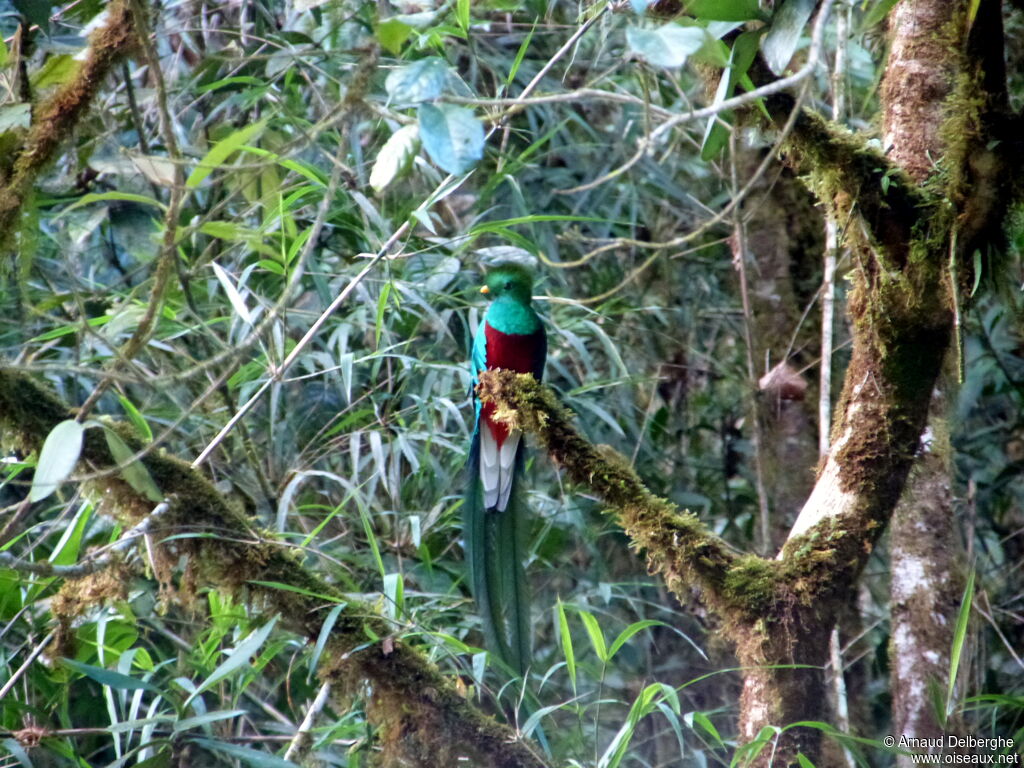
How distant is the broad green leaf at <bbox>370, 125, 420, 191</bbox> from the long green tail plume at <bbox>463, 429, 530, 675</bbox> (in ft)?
4.20

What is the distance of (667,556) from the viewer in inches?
69.6

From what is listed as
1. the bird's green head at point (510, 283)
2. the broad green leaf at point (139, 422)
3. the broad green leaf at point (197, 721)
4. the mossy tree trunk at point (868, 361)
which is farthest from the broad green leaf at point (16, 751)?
the bird's green head at point (510, 283)

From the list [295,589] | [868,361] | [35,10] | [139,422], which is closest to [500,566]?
[295,589]

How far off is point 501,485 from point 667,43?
4.98ft

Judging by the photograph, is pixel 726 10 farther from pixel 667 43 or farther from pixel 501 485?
pixel 501 485

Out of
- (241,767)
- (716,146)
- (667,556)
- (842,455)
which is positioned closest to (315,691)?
(241,767)

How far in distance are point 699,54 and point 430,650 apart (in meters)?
1.51

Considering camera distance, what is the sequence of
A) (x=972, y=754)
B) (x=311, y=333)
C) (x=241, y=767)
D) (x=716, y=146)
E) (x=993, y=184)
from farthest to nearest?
(x=241, y=767) < (x=972, y=754) < (x=311, y=333) < (x=716, y=146) < (x=993, y=184)

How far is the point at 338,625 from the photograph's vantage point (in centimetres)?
187

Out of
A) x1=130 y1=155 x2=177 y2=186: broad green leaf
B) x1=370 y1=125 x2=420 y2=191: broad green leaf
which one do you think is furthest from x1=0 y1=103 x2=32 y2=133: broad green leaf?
x1=370 y1=125 x2=420 y2=191: broad green leaf

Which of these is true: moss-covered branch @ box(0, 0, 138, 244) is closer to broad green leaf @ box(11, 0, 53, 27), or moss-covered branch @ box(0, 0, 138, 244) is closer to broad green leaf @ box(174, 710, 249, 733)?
broad green leaf @ box(11, 0, 53, 27)

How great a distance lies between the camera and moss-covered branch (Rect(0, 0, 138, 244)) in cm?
181

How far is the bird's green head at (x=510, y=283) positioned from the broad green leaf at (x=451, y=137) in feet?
5.11

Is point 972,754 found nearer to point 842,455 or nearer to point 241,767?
point 842,455
